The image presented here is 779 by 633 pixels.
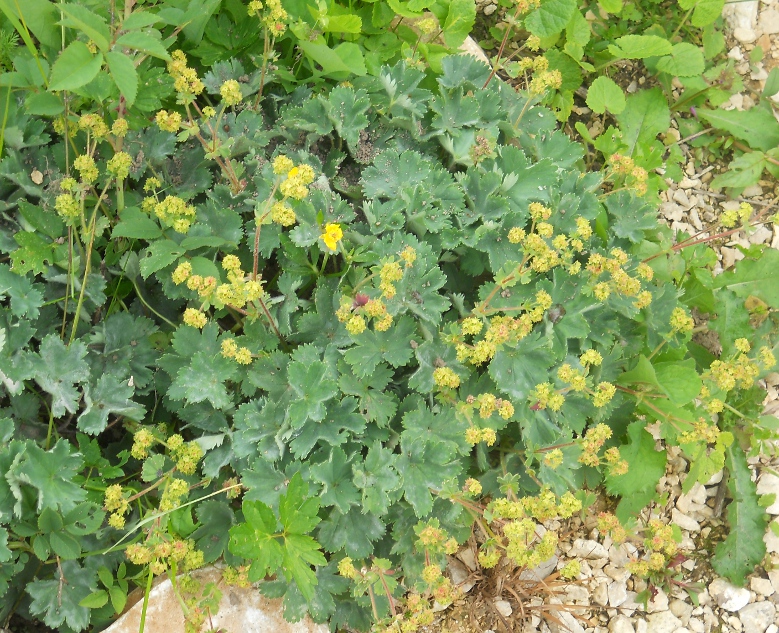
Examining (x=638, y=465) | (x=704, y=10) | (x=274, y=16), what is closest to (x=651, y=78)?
Answer: (x=704, y=10)

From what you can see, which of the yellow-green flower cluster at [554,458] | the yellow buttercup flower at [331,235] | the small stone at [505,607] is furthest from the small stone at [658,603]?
the yellow buttercup flower at [331,235]

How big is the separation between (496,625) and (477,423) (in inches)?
36.2

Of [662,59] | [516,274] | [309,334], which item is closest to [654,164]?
[662,59]

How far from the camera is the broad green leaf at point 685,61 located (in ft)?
11.8

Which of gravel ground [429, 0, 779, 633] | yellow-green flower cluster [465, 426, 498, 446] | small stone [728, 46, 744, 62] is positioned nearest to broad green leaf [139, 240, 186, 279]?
yellow-green flower cluster [465, 426, 498, 446]

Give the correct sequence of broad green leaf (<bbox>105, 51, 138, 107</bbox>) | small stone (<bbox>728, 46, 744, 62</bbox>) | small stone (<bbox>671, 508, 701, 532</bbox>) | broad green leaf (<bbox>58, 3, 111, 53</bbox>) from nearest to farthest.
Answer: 1. broad green leaf (<bbox>58, 3, 111, 53</bbox>)
2. broad green leaf (<bbox>105, 51, 138, 107</bbox>)
3. small stone (<bbox>671, 508, 701, 532</bbox>)
4. small stone (<bbox>728, 46, 744, 62</bbox>)

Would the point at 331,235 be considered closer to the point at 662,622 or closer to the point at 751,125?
the point at 662,622

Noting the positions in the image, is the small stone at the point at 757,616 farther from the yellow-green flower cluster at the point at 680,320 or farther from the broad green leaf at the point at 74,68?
the broad green leaf at the point at 74,68

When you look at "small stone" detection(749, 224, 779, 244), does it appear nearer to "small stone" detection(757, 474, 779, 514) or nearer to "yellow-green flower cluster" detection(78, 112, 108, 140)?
"small stone" detection(757, 474, 779, 514)

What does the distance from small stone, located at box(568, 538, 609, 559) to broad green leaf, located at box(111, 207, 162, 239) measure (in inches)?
81.8

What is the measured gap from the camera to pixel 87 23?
2053 millimetres

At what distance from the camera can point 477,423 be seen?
8.52ft

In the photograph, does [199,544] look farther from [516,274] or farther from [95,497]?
[516,274]

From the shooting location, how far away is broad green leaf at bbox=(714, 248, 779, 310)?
129 inches
